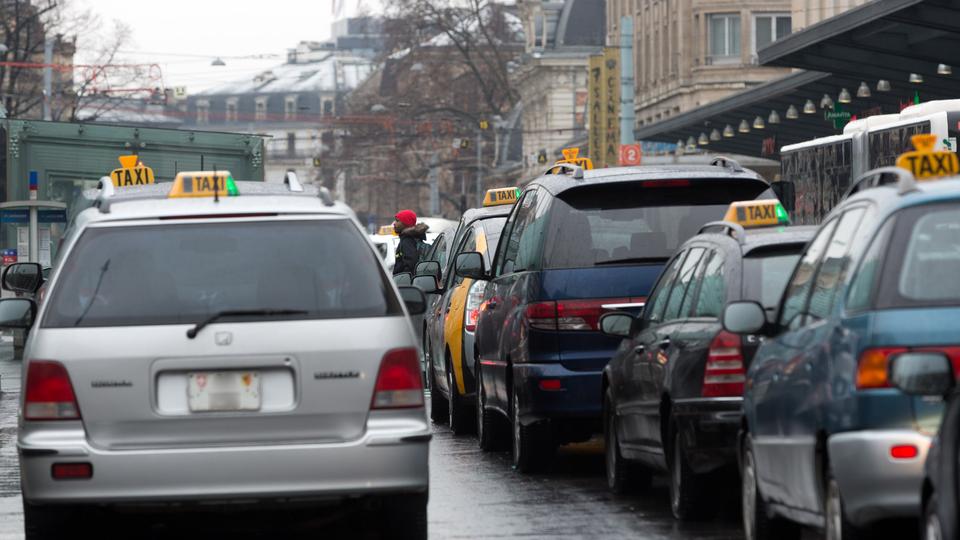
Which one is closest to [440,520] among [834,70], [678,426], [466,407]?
[678,426]

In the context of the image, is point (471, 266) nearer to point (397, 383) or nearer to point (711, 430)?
point (711, 430)

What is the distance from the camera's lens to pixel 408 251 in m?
25.0

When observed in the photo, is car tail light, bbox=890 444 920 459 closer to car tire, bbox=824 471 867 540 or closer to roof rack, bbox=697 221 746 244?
car tire, bbox=824 471 867 540

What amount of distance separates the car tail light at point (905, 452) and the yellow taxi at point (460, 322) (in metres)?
9.01

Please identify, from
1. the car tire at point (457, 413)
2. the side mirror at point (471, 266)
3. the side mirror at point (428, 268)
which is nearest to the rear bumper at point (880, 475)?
the side mirror at point (471, 266)

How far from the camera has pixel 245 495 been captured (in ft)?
28.2

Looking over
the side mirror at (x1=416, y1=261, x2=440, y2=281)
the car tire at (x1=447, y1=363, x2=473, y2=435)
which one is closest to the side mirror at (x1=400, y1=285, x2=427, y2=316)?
the car tire at (x1=447, y1=363, x2=473, y2=435)

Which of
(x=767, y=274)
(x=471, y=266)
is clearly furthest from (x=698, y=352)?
(x=471, y=266)

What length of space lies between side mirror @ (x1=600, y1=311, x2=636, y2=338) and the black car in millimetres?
15

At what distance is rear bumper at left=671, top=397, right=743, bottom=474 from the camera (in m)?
10.4

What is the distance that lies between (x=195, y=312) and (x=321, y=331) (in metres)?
0.50

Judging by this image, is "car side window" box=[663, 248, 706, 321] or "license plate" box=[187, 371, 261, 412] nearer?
"license plate" box=[187, 371, 261, 412]

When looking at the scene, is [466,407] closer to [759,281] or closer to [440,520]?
[440,520]

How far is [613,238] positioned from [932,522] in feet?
20.1
